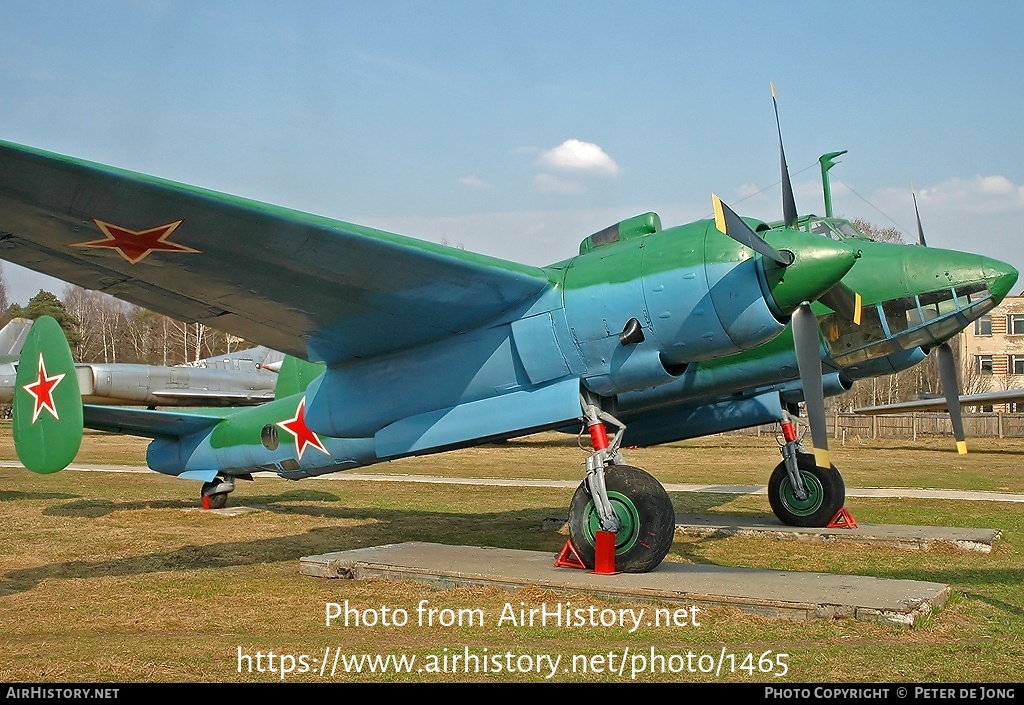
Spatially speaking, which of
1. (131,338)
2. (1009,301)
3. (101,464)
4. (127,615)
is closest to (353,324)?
(127,615)

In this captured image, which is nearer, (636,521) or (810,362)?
(636,521)

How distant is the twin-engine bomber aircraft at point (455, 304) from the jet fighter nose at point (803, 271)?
2cm

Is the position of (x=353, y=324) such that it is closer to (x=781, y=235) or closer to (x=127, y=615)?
(x=127, y=615)

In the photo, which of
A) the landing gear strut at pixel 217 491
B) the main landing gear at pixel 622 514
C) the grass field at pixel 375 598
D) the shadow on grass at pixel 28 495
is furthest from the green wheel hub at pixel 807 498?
the shadow on grass at pixel 28 495

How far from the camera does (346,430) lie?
30.9ft

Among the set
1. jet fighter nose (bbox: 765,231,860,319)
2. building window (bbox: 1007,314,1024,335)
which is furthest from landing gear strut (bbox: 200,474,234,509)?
building window (bbox: 1007,314,1024,335)

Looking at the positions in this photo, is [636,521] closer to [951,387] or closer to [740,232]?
[740,232]

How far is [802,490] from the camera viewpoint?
39.7 feet

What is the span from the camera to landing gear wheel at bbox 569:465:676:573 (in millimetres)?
7668

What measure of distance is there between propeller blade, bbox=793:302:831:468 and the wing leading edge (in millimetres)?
2405

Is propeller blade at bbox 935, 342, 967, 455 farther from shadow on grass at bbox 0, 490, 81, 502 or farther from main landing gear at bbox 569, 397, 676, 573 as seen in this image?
shadow on grass at bbox 0, 490, 81, 502

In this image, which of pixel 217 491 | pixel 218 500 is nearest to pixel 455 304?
pixel 217 491

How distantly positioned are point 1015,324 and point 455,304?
178 feet

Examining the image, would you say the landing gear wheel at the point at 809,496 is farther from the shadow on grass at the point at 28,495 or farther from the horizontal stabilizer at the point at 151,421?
the shadow on grass at the point at 28,495
